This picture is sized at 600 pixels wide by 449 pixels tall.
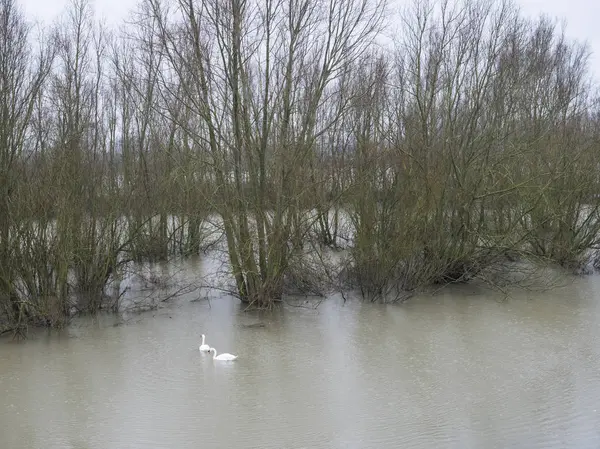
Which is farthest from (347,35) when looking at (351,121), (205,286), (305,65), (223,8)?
(205,286)

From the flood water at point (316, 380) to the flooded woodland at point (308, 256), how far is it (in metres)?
0.04

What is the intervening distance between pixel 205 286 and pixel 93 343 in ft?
9.00

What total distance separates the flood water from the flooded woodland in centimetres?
4

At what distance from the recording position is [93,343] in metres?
9.54

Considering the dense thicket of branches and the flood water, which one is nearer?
the flood water

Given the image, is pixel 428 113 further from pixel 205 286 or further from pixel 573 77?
pixel 573 77

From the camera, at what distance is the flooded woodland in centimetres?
680

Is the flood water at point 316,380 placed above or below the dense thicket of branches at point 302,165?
below

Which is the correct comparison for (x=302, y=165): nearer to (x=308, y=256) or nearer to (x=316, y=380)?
(x=308, y=256)

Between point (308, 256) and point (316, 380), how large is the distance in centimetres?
503

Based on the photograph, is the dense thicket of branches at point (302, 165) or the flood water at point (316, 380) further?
the dense thicket of branches at point (302, 165)

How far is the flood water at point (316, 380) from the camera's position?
6172 mm

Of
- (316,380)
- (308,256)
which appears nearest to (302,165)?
(308,256)

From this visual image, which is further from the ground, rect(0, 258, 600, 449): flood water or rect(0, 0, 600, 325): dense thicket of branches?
rect(0, 0, 600, 325): dense thicket of branches
